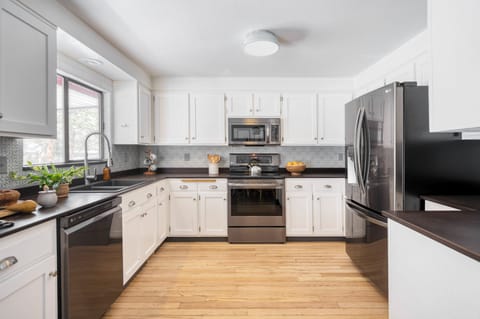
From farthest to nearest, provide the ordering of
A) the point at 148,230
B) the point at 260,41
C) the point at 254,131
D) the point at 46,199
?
the point at 254,131 → the point at 148,230 → the point at 260,41 → the point at 46,199

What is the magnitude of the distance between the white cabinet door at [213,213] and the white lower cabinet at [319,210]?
2.89 ft

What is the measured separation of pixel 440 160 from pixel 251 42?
1.82 meters

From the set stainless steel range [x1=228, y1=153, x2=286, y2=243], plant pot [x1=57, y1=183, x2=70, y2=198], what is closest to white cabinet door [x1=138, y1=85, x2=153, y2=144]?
stainless steel range [x1=228, y1=153, x2=286, y2=243]

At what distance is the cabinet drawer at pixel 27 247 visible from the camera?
1.05 metres

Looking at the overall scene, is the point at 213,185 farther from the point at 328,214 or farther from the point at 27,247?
the point at 27,247

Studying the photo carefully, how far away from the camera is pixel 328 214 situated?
336cm

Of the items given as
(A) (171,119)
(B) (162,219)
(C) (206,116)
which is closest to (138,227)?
(B) (162,219)

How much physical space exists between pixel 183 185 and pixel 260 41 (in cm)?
208

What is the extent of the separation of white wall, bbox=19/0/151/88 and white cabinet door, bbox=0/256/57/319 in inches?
61.1

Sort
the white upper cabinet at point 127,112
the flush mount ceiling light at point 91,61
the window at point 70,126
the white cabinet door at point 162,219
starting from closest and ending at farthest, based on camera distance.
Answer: the window at point 70,126, the flush mount ceiling light at point 91,61, the white cabinet door at point 162,219, the white upper cabinet at point 127,112

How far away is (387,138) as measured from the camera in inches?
77.9

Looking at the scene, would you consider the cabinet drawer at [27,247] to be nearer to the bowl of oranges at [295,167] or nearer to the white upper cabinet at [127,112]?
the white upper cabinet at [127,112]

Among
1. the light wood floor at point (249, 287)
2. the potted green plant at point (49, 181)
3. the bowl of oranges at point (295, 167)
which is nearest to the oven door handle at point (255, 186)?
the bowl of oranges at point (295, 167)

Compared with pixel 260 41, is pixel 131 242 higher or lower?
lower
